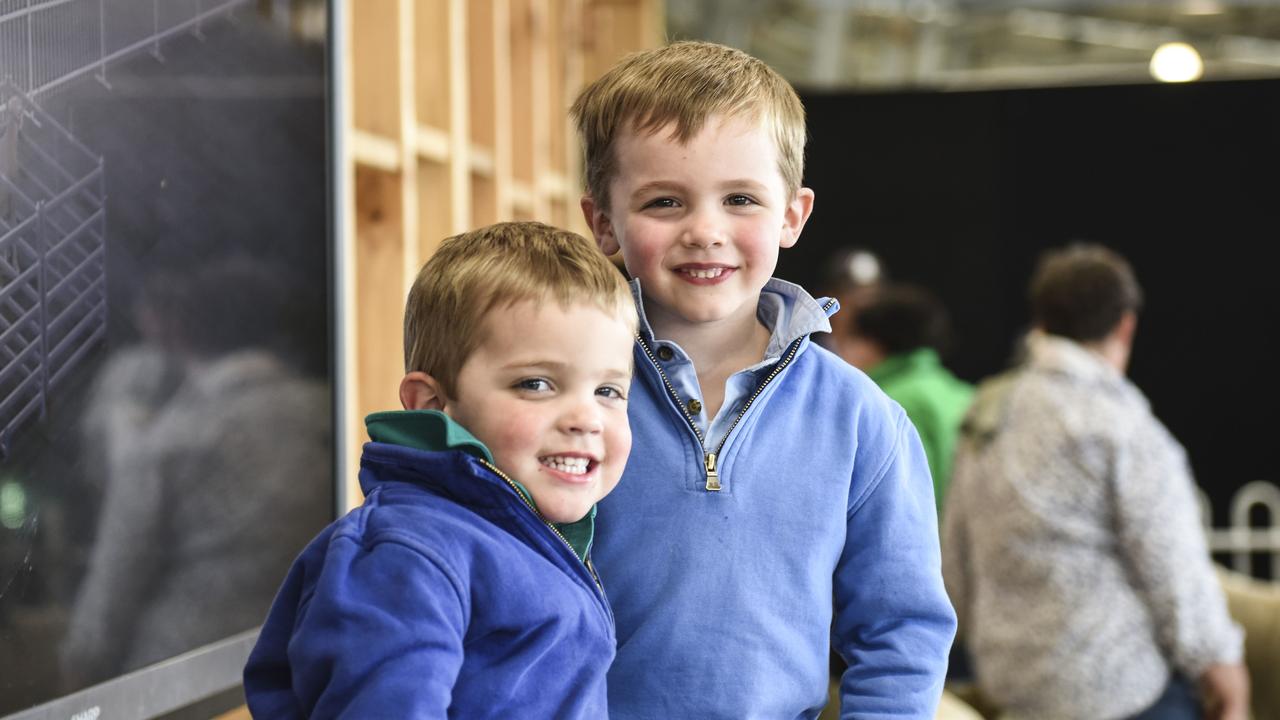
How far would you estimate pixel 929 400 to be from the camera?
4.75m

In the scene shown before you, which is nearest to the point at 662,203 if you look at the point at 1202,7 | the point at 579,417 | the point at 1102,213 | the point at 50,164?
the point at 579,417

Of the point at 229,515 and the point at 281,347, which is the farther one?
the point at 281,347

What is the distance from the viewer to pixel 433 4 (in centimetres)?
322

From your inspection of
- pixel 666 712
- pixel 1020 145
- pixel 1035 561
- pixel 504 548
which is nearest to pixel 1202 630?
pixel 1035 561

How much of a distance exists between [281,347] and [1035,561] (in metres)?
2.34

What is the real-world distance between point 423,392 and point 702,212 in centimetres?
32

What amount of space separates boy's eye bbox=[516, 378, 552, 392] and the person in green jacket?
3.59 m

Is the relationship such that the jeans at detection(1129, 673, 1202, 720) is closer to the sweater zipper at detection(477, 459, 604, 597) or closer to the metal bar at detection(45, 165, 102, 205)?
the sweater zipper at detection(477, 459, 604, 597)

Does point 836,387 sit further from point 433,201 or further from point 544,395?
point 433,201

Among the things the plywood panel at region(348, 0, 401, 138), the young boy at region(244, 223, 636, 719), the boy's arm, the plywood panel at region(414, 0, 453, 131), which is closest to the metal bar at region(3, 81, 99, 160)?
the young boy at region(244, 223, 636, 719)

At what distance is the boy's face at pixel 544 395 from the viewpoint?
3.95 feet

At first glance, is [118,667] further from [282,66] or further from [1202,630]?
[1202,630]

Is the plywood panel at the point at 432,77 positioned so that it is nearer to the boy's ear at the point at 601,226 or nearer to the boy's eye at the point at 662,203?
the boy's ear at the point at 601,226

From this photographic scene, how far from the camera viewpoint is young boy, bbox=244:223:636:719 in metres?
1.11
